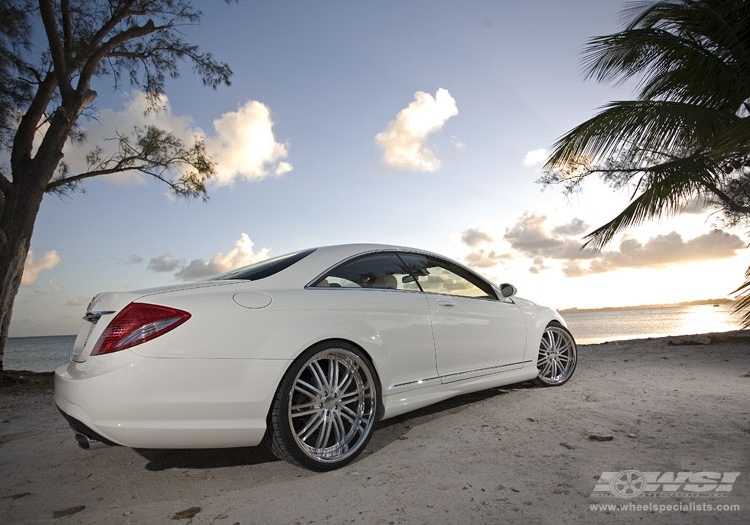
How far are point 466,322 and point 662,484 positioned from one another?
1721mm

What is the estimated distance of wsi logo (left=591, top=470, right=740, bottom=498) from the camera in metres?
2.29

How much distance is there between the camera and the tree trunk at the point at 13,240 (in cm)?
842

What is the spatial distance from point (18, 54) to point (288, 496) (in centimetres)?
1177

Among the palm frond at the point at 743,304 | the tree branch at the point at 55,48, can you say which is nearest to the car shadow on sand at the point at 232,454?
the palm frond at the point at 743,304

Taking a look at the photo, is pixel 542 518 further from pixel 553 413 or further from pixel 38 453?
pixel 38 453

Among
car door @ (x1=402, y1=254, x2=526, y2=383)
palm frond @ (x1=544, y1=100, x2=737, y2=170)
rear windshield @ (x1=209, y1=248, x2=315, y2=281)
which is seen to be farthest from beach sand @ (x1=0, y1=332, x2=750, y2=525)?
palm frond @ (x1=544, y1=100, x2=737, y2=170)

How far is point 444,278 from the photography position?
4.00 meters

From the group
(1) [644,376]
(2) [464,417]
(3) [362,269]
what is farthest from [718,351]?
(3) [362,269]

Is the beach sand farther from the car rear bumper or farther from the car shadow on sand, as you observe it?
the car rear bumper

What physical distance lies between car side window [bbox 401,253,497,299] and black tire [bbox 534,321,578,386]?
96 centimetres

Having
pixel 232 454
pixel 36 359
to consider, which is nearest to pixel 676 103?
pixel 232 454

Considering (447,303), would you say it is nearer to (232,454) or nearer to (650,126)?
(232,454)

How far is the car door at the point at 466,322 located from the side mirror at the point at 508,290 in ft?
0.23

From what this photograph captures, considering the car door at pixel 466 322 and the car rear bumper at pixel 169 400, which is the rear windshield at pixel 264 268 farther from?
the car door at pixel 466 322
